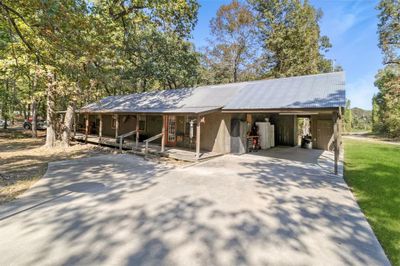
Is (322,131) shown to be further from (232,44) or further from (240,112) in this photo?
(232,44)

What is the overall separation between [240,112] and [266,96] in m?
1.82

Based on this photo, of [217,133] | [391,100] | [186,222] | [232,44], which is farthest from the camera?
[391,100]

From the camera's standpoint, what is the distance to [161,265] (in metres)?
2.82

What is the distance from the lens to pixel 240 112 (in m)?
10.2

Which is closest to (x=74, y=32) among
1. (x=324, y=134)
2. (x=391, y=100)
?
(x=324, y=134)

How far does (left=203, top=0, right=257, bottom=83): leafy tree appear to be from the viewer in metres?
23.3

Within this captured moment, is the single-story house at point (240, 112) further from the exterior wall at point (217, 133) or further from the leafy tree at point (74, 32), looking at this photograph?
the leafy tree at point (74, 32)

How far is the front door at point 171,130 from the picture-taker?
1351 cm

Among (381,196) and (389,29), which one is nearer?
(381,196)

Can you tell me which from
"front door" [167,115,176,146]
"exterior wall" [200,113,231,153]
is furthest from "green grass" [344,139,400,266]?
"front door" [167,115,176,146]

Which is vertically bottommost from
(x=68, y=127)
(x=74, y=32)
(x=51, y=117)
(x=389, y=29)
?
(x=68, y=127)

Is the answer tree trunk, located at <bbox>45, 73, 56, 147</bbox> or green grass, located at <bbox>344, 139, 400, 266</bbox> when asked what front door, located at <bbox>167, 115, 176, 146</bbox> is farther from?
green grass, located at <bbox>344, 139, 400, 266</bbox>

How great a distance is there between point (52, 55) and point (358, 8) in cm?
1545

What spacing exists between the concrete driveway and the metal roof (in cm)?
333
